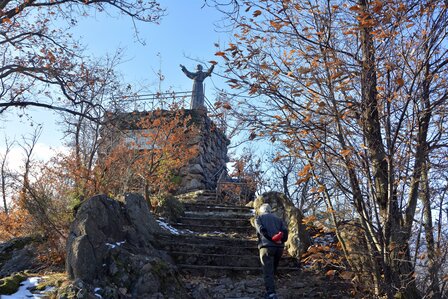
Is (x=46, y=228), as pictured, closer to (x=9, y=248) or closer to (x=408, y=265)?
(x=9, y=248)

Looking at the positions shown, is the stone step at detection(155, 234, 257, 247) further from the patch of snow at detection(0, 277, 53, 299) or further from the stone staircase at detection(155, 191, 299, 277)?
the patch of snow at detection(0, 277, 53, 299)

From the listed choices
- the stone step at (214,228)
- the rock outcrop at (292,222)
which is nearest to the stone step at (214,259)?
the rock outcrop at (292,222)

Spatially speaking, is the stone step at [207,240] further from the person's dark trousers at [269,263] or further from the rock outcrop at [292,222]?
the person's dark trousers at [269,263]

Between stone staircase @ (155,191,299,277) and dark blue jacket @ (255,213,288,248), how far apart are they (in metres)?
1.21

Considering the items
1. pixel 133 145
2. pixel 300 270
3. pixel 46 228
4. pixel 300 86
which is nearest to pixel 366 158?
pixel 300 86

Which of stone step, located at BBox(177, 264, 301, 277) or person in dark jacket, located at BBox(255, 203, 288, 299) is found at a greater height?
person in dark jacket, located at BBox(255, 203, 288, 299)

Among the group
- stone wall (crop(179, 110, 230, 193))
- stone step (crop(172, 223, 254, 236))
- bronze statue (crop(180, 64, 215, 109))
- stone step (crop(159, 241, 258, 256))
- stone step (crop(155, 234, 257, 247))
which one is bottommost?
stone step (crop(159, 241, 258, 256))

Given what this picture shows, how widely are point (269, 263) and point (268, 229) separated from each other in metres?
0.50

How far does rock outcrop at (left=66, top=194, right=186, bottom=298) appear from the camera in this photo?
196 inches

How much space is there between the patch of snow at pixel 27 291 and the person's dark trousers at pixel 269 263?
9.65ft

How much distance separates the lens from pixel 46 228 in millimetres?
6934

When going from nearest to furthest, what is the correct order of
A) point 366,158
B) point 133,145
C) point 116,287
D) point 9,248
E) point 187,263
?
point 366,158, point 116,287, point 187,263, point 9,248, point 133,145

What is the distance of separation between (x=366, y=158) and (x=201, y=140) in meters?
11.2

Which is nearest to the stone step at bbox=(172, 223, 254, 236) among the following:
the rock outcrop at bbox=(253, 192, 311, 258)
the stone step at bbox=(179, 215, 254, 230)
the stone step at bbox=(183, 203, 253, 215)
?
the stone step at bbox=(179, 215, 254, 230)
